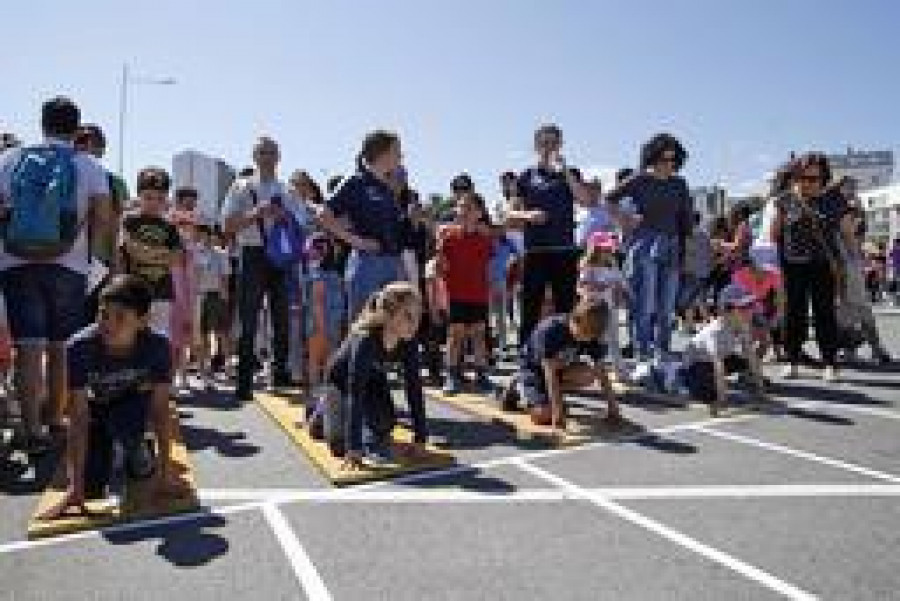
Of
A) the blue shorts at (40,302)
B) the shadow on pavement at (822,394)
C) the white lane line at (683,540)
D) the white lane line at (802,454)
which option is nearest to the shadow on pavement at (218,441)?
the blue shorts at (40,302)

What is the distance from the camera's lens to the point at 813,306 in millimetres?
11180

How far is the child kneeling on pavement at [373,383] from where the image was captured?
282 inches

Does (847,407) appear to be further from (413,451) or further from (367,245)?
(367,245)

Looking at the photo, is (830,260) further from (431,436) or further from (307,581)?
(307,581)

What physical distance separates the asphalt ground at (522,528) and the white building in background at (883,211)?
145 ft

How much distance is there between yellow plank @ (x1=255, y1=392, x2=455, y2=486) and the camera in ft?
22.2

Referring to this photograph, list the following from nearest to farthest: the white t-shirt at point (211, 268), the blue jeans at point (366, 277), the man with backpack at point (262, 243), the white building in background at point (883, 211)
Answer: the blue jeans at point (366, 277) → the man with backpack at point (262, 243) → the white t-shirt at point (211, 268) → the white building in background at point (883, 211)

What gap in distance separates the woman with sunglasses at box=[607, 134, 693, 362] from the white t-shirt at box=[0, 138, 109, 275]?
16.2 ft

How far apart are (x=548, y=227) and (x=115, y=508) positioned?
18.3 feet

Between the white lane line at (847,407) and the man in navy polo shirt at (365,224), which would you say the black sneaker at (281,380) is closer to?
the man in navy polo shirt at (365,224)

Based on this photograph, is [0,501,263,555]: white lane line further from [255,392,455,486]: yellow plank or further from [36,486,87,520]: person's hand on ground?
[255,392,455,486]: yellow plank

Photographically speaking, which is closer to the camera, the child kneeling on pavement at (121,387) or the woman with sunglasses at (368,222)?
the child kneeling on pavement at (121,387)

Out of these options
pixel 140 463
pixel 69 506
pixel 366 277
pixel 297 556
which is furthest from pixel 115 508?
pixel 366 277

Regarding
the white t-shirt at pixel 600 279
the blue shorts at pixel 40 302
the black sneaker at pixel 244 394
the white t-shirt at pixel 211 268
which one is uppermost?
the white t-shirt at pixel 211 268
